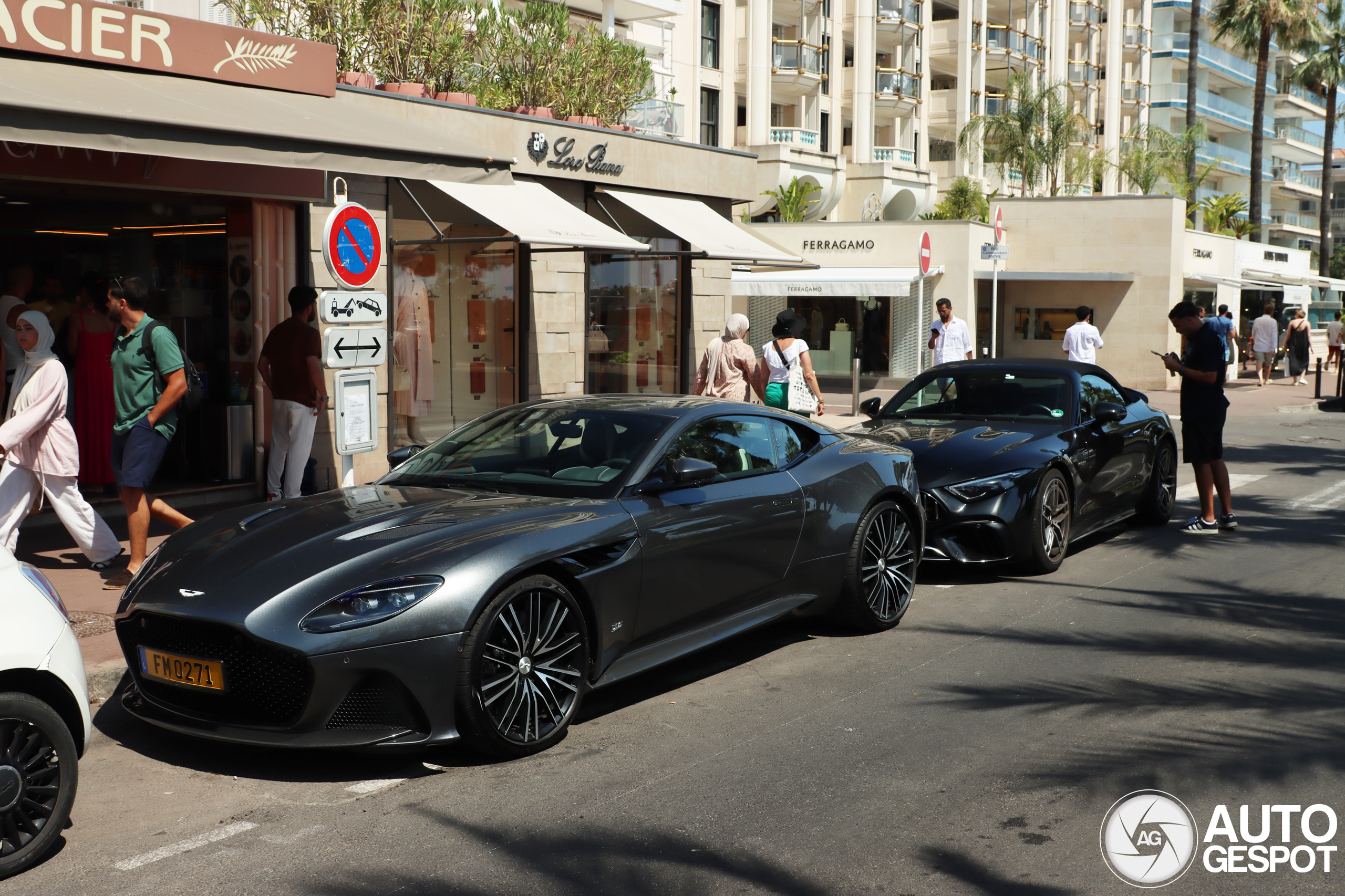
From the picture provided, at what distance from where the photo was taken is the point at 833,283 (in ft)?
95.9

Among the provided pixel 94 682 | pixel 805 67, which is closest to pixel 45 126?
pixel 94 682

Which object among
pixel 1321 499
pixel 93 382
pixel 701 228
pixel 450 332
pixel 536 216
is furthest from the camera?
pixel 701 228

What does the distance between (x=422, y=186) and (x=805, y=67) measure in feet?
101

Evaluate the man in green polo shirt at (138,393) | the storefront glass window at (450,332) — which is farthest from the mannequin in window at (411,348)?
the man in green polo shirt at (138,393)

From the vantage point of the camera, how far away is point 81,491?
1062 centimetres

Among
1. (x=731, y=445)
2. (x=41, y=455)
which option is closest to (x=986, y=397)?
(x=731, y=445)

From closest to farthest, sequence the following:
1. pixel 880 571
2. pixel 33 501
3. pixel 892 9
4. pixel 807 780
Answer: pixel 807 780
pixel 880 571
pixel 33 501
pixel 892 9

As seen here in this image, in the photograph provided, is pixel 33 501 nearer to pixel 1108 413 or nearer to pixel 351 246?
pixel 351 246

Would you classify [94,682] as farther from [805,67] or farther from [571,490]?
[805,67]

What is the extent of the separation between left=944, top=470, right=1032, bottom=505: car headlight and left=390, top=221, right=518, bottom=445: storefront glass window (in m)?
5.75

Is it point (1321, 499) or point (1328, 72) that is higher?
point (1328, 72)

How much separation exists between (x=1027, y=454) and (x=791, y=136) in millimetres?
31616

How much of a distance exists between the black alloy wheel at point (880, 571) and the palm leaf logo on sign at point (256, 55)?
22.1 ft

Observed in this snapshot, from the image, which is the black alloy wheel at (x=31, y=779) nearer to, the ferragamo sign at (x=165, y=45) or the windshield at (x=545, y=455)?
the windshield at (x=545, y=455)
